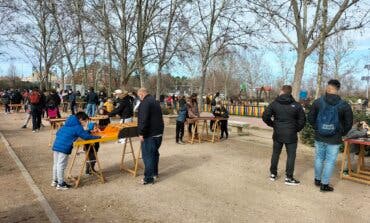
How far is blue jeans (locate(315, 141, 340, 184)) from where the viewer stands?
22.7 ft

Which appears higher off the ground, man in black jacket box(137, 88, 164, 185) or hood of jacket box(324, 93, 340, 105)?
hood of jacket box(324, 93, 340, 105)

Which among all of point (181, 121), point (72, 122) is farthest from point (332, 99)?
point (181, 121)

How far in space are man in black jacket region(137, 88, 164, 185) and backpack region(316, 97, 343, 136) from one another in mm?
2847

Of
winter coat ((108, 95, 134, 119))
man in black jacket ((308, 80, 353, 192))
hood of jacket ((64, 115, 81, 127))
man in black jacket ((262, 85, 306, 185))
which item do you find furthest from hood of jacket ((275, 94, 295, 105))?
winter coat ((108, 95, 134, 119))

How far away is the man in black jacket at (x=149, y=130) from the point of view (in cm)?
730

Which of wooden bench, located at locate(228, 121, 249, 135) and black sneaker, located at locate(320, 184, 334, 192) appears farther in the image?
wooden bench, located at locate(228, 121, 249, 135)

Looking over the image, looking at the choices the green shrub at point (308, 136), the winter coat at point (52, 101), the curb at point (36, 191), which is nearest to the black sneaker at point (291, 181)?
the curb at point (36, 191)

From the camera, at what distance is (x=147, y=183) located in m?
7.43

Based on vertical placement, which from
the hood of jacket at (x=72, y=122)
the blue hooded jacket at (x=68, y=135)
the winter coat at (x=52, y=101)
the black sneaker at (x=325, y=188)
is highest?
the winter coat at (x=52, y=101)

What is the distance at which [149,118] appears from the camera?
7.36m

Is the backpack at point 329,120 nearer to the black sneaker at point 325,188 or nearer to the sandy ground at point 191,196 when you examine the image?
the black sneaker at point 325,188

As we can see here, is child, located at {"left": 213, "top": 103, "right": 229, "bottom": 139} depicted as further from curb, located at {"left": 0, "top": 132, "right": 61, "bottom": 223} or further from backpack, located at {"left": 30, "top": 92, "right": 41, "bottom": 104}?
backpack, located at {"left": 30, "top": 92, "right": 41, "bottom": 104}

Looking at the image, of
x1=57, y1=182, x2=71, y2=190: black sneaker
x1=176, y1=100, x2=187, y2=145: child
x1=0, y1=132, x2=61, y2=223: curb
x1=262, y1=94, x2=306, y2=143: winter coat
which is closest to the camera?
x1=0, y1=132, x2=61, y2=223: curb

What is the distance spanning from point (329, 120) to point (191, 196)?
8.73 ft
